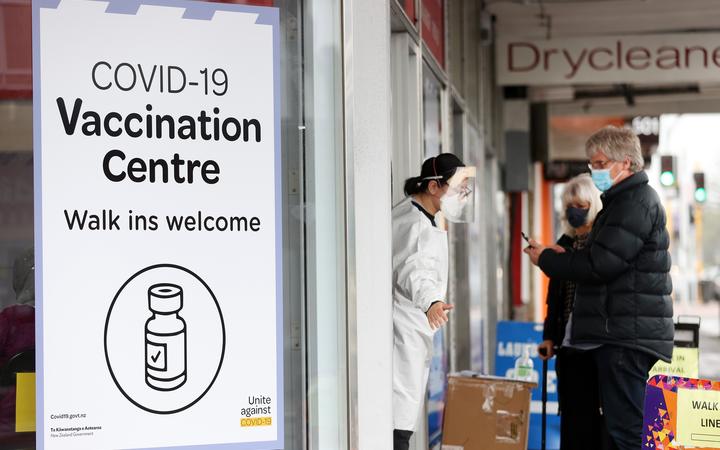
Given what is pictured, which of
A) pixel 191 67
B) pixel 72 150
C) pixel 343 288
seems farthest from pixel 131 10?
pixel 343 288

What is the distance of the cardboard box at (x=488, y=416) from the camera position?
5.10 metres

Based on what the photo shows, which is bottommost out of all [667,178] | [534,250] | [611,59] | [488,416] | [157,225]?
[488,416]

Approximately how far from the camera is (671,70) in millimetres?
10977

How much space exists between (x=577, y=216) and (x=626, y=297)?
1.01 meters

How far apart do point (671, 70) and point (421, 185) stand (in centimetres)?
744

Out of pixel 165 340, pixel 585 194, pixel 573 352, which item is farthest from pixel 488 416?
pixel 165 340

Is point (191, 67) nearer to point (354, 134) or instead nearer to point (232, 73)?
point (232, 73)

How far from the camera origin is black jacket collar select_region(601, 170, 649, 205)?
4.89 metres

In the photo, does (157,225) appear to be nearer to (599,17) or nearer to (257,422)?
(257,422)

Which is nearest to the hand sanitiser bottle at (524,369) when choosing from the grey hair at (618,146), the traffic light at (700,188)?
the grey hair at (618,146)

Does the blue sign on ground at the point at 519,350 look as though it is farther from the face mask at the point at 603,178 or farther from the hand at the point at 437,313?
the hand at the point at 437,313

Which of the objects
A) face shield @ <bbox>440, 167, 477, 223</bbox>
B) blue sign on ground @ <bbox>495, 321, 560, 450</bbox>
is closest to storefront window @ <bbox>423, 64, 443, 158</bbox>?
face shield @ <bbox>440, 167, 477, 223</bbox>

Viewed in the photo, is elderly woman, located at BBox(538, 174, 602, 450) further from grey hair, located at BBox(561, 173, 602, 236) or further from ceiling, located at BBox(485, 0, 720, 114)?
ceiling, located at BBox(485, 0, 720, 114)

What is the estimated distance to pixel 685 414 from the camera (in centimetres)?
427
